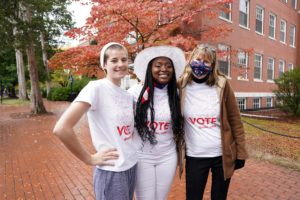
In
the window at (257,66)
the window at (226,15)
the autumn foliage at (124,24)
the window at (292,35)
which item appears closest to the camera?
the autumn foliage at (124,24)

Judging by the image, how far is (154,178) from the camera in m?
2.13

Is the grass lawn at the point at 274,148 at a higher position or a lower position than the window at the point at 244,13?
lower

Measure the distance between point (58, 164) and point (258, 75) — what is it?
16.2m

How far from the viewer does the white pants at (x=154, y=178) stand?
210 centimetres

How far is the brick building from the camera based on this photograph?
1410 centimetres

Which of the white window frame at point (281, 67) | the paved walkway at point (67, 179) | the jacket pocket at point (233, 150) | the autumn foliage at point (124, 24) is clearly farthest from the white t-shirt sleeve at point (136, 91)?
the white window frame at point (281, 67)

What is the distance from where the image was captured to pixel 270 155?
5719 mm

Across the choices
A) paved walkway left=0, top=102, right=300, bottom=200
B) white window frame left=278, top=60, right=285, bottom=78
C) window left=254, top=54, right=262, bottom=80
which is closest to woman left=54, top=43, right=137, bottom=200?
paved walkway left=0, top=102, right=300, bottom=200

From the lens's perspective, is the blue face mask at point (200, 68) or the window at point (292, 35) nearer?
the blue face mask at point (200, 68)

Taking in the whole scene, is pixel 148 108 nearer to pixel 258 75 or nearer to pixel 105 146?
pixel 105 146

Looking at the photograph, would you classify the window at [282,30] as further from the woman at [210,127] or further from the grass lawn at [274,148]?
the woman at [210,127]

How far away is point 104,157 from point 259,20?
18.2m

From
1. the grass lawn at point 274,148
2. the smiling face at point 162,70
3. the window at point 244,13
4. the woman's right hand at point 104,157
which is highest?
the window at point 244,13

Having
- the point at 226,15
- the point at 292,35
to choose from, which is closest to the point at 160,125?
the point at 226,15
